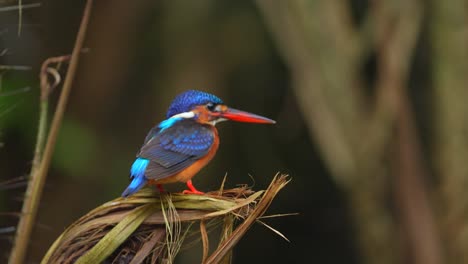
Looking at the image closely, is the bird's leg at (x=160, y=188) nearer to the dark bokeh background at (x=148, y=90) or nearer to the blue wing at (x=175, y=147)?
the blue wing at (x=175, y=147)

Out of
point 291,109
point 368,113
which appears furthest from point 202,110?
point 291,109

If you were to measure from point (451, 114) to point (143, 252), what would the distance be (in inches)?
139

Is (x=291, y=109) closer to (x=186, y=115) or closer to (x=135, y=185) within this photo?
(x=186, y=115)

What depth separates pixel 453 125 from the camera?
15.5 ft

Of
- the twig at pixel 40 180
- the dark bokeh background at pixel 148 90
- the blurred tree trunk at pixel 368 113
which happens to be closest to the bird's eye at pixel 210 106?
the twig at pixel 40 180

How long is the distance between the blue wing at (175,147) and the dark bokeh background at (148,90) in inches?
114

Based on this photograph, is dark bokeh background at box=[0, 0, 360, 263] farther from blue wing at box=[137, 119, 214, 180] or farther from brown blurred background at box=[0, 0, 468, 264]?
blue wing at box=[137, 119, 214, 180]

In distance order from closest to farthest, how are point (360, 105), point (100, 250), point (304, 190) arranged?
point (100, 250) → point (360, 105) → point (304, 190)

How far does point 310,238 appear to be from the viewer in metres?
6.43

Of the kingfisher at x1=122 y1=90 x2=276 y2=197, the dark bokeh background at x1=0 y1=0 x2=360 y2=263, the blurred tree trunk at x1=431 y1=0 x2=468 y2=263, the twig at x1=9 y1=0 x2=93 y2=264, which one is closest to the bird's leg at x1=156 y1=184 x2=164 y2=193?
the kingfisher at x1=122 y1=90 x2=276 y2=197

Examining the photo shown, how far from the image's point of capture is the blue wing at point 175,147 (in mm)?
1797

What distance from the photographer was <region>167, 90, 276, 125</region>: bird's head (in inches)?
79.0

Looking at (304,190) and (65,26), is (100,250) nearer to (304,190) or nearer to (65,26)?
(65,26)

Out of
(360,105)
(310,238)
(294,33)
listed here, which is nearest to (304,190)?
(310,238)
